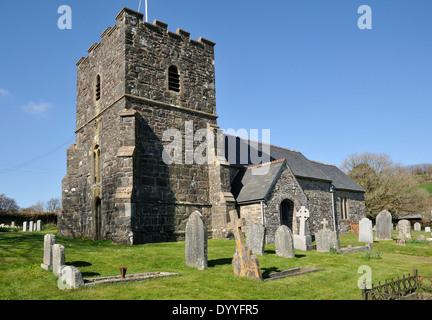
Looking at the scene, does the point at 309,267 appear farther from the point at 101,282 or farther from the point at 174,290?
the point at 101,282

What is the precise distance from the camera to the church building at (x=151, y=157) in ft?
55.2

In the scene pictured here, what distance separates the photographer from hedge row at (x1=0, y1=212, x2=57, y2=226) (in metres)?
34.4

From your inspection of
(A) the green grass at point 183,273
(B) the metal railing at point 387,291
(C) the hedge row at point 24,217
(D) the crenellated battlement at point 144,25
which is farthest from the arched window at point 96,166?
(C) the hedge row at point 24,217

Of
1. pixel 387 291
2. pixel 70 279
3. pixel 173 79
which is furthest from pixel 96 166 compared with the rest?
→ pixel 387 291

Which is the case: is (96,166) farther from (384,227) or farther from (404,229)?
(404,229)

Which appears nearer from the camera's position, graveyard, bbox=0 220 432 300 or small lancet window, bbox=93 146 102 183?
graveyard, bbox=0 220 432 300

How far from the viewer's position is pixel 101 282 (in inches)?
325

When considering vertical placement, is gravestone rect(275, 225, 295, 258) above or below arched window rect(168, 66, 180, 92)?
below

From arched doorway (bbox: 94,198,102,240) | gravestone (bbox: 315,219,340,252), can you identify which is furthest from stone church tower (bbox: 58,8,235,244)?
gravestone (bbox: 315,219,340,252)

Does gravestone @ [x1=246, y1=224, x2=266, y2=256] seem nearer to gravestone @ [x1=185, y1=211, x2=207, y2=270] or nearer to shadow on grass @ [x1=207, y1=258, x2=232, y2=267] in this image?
shadow on grass @ [x1=207, y1=258, x2=232, y2=267]

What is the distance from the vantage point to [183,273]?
388 inches

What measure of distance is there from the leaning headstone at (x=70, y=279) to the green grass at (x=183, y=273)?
0.16 meters

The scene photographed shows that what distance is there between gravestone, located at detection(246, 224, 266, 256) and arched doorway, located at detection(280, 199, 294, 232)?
732cm

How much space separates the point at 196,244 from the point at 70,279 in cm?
382
